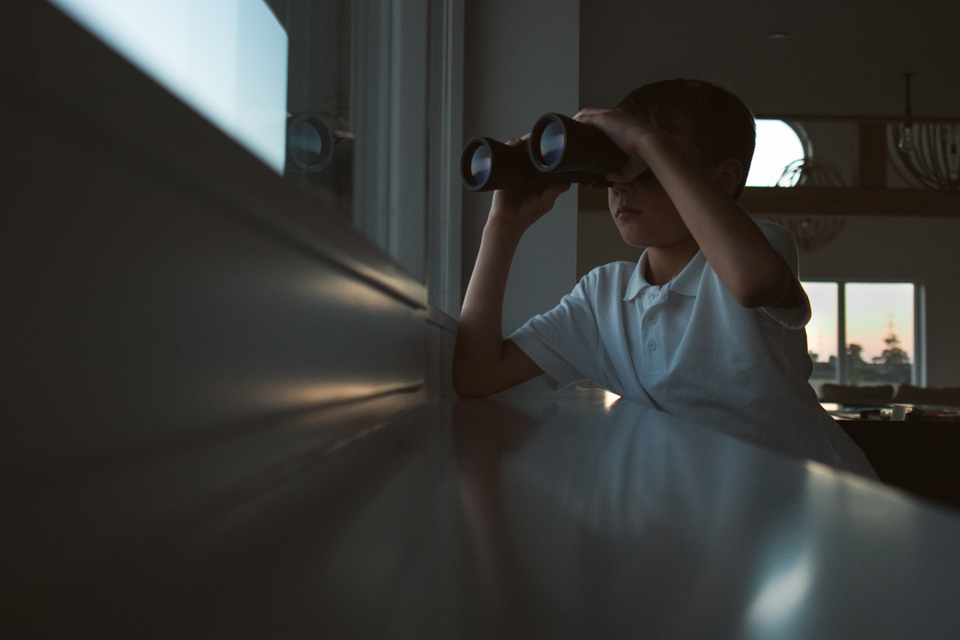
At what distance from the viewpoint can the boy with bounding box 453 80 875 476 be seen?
31.1 inches

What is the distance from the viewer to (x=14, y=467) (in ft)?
0.47

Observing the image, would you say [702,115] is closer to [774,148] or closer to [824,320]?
[774,148]

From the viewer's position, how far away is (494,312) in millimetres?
1010

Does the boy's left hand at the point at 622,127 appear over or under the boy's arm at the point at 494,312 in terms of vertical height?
over

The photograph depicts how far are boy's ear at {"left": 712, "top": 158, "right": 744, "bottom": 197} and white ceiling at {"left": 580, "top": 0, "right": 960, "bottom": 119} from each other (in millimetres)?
1565

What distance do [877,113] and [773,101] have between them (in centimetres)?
60

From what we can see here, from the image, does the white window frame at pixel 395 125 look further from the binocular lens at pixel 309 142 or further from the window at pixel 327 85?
the binocular lens at pixel 309 142

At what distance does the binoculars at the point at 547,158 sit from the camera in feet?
2.45

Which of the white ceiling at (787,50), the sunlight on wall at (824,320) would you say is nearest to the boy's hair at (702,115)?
the white ceiling at (787,50)

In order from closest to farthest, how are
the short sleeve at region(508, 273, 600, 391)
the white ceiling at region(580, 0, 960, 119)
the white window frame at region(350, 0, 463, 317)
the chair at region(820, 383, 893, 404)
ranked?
1. the white window frame at region(350, 0, 463, 317)
2. the short sleeve at region(508, 273, 600, 391)
3. the white ceiling at region(580, 0, 960, 119)
4. the chair at region(820, 383, 893, 404)

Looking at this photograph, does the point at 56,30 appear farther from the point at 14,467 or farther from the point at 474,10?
the point at 474,10

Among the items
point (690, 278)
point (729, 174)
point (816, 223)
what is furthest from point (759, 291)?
point (816, 223)

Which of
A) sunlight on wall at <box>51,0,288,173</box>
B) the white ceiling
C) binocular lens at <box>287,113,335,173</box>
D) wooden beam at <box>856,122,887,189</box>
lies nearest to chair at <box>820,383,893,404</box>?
wooden beam at <box>856,122,887,189</box>

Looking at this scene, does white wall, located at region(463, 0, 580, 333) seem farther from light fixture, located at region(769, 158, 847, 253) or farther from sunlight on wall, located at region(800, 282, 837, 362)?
sunlight on wall, located at region(800, 282, 837, 362)
